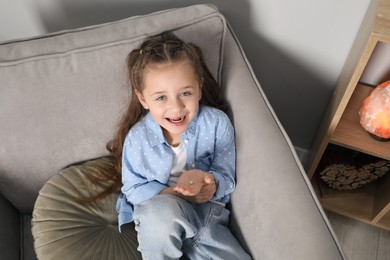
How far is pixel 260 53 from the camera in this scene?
1168 millimetres


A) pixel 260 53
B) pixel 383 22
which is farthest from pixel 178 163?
pixel 383 22

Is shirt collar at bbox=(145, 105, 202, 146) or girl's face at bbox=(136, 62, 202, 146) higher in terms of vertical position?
girl's face at bbox=(136, 62, 202, 146)

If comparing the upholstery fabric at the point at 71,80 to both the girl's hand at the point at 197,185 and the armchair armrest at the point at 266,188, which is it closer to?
the armchair armrest at the point at 266,188

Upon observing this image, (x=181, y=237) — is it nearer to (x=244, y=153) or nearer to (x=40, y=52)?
(x=244, y=153)

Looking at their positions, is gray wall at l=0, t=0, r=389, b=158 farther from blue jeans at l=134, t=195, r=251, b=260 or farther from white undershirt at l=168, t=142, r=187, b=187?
blue jeans at l=134, t=195, r=251, b=260

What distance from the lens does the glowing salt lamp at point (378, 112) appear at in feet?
2.99

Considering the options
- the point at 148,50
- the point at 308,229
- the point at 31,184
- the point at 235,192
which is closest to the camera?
the point at 308,229

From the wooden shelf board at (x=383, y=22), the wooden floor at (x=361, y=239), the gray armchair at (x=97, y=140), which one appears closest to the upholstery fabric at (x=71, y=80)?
the gray armchair at (x=97, y=140)

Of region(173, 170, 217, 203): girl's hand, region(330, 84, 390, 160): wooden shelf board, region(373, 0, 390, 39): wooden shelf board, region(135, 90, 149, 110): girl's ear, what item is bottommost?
region(173, 170, 217, 203): girl's hand

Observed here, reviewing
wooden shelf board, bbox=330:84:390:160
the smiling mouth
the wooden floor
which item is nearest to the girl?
the smiling mouth

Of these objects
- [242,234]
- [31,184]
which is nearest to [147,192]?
[242,234]

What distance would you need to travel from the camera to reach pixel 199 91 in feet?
2.94

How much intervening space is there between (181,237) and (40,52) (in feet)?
1.92

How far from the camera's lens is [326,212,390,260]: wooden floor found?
134cm
